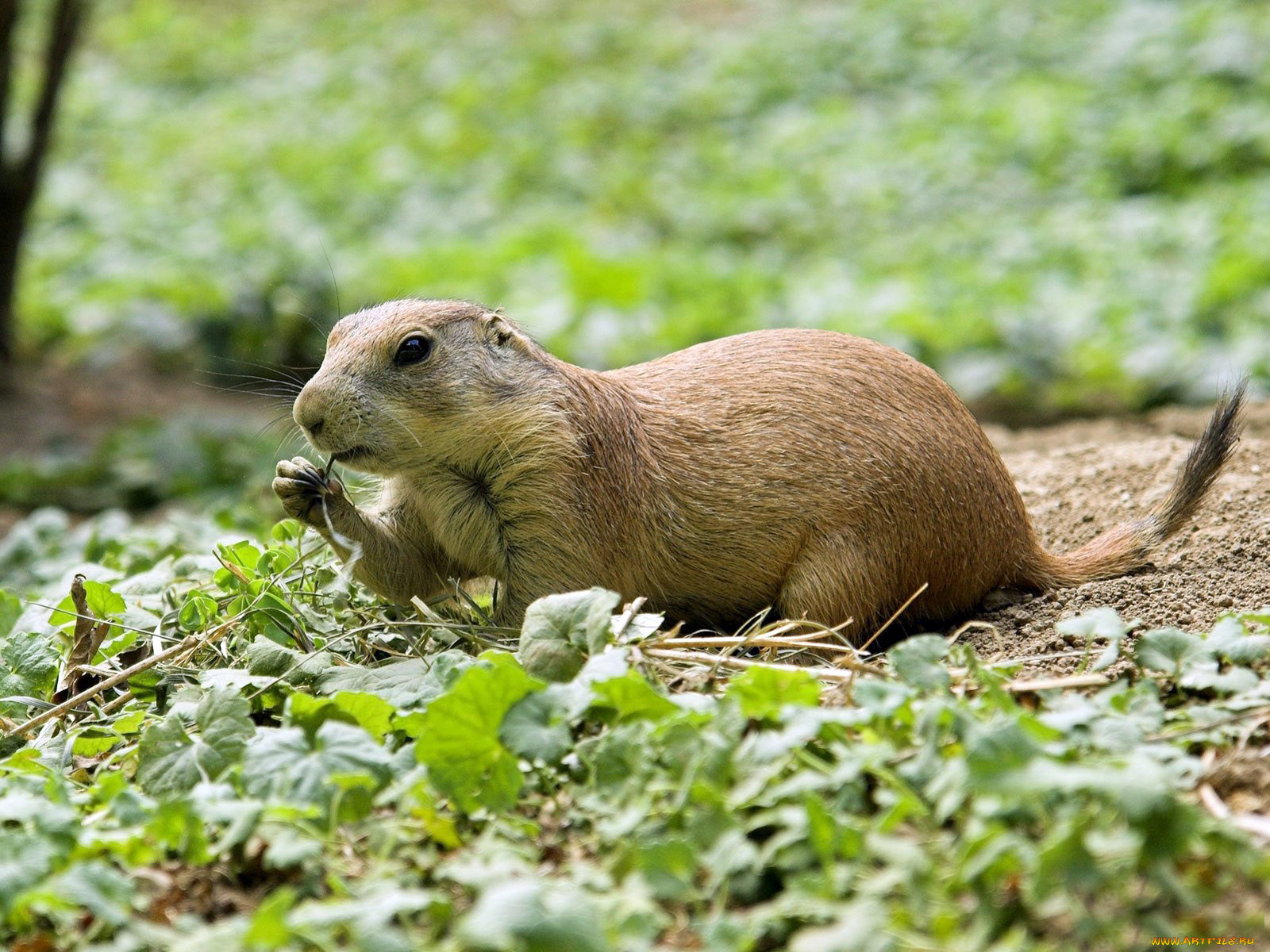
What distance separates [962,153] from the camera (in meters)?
12.7

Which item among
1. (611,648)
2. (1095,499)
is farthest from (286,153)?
(611,648)

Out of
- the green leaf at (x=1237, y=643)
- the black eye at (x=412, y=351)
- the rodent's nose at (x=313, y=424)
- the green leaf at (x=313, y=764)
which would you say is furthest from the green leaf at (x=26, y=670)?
the green leaf at (x=1237, y=643)

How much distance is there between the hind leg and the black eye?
1250mm

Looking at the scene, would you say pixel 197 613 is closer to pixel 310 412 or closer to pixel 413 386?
pixel 310 412

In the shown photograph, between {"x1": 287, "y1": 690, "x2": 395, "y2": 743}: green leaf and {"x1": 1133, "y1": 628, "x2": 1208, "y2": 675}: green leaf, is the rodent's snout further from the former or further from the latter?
{"x1": 1133, "y1": 628, "x2": 1208, "y2": 675}: green leaf

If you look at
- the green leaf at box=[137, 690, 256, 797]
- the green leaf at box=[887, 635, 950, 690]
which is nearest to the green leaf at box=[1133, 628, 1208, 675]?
the green leaf at box=[887, 635, 950, 690]

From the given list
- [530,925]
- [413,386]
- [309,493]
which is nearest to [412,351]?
[413,386]

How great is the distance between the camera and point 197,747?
3.11 meters

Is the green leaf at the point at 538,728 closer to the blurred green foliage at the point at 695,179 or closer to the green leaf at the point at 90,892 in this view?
the green leaf at the point at 90,892

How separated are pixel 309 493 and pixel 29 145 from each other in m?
6.46

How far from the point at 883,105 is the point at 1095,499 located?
9.94 m

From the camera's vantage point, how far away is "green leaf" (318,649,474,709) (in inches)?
129

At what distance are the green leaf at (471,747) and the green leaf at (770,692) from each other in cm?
50

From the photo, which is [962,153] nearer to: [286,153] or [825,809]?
[286,153]
